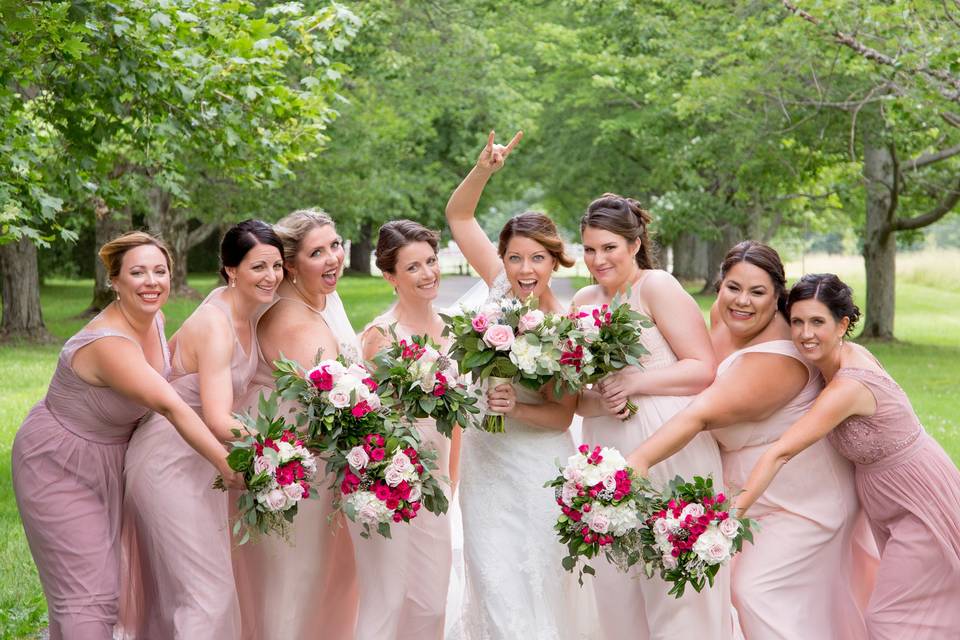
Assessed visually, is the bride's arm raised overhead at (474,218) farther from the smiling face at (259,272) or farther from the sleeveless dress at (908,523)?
the sleeveless dress at (908,523)

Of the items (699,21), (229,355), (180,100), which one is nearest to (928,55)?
(180,100)

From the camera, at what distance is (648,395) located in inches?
227

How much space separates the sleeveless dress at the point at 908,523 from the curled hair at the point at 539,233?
1509 mm

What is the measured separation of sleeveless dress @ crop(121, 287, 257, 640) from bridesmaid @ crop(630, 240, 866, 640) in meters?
2.09

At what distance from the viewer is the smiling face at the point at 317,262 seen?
6039 millimetres

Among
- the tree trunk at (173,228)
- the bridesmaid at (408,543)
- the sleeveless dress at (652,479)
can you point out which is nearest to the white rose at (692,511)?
the sleeveless dress at (652,479)

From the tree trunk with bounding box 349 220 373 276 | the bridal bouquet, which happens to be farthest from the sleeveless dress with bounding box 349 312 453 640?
the tree trunk with bounding box 349 220 373 276

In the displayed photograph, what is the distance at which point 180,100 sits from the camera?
9156 millimetres

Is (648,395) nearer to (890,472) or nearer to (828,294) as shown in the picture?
(828,294)

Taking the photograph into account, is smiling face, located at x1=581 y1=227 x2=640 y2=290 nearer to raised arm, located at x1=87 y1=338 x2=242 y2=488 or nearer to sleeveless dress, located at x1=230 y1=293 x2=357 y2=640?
sleeveless dress, located at x1=230 y1=293 x2=357 y2=640

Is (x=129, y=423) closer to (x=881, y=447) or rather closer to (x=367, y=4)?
(x=881, y=447)

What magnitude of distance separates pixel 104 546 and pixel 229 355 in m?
1.12

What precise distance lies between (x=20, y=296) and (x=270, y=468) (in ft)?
63.2

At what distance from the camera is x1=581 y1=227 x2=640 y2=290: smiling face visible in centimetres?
584
